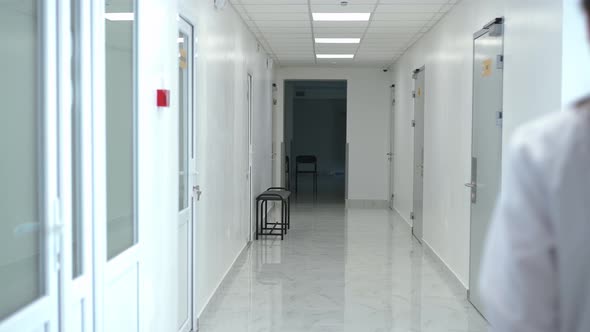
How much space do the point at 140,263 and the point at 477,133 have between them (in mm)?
3431

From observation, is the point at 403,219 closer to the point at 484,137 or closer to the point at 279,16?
the point at 279,16

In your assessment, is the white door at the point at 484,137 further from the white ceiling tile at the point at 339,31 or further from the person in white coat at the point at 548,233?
the person in white coat at the point at 548,233

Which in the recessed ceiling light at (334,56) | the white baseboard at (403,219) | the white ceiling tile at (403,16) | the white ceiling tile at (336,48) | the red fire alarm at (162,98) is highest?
the recessed ceiling light at (334,56)

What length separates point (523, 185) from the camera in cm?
103

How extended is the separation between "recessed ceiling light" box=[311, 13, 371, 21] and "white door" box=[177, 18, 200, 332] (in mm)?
2984

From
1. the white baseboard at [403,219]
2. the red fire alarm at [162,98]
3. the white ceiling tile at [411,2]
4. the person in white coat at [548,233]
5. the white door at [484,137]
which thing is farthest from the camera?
the white baseboard at [403,219]

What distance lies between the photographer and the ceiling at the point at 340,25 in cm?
667

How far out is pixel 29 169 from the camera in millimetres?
2080

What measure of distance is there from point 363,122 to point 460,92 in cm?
723

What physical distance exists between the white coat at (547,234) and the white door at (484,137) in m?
3.89

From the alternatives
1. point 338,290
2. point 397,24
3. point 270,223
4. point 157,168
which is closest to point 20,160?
point 157,168

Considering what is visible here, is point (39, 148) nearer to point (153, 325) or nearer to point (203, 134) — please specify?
point (153, 325)

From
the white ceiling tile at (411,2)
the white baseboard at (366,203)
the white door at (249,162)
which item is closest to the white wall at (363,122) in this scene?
the white baseboard at (366,203)

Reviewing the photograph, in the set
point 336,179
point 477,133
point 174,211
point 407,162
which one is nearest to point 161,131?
point 174,211
